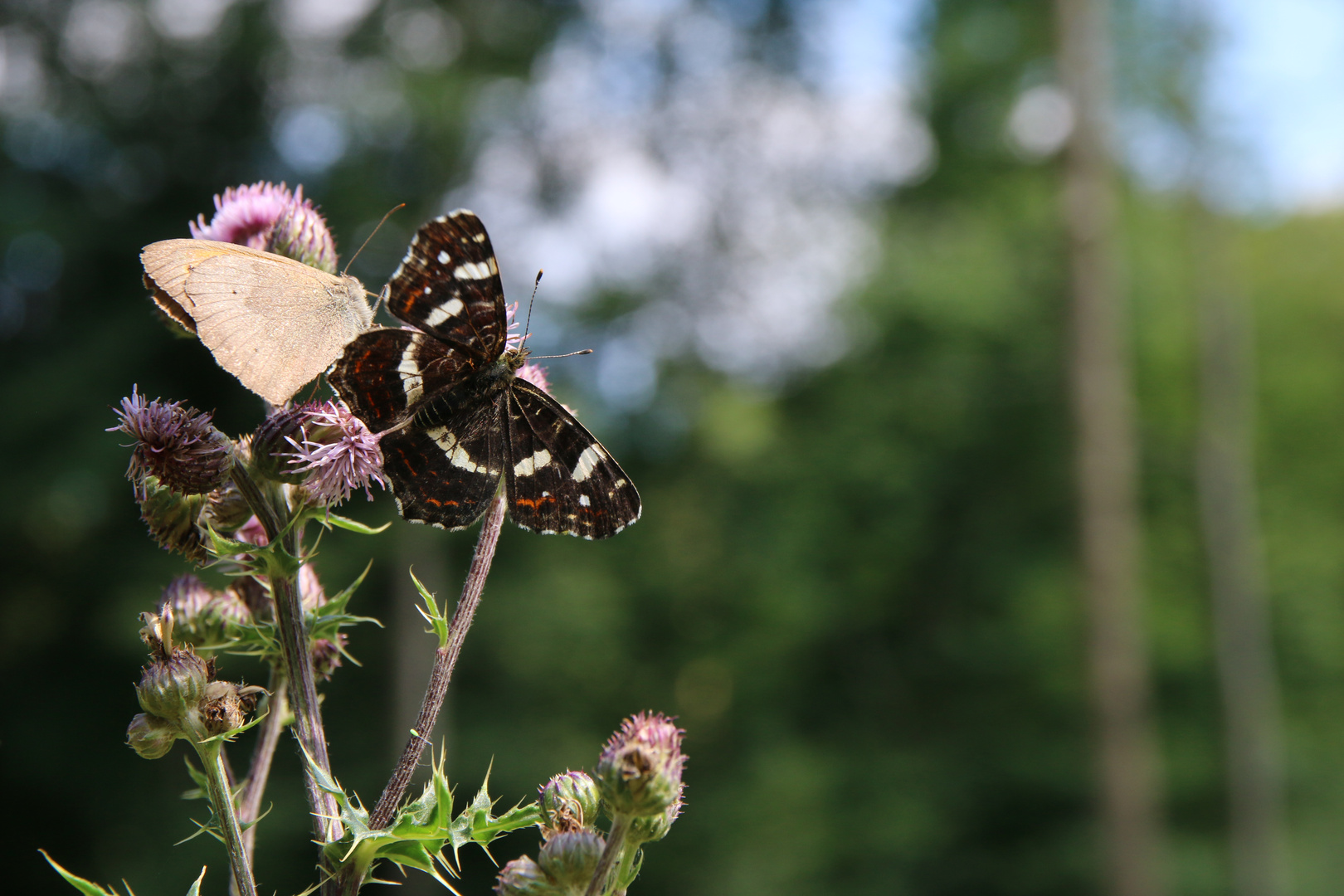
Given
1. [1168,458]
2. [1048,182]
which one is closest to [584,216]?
[1048,182]

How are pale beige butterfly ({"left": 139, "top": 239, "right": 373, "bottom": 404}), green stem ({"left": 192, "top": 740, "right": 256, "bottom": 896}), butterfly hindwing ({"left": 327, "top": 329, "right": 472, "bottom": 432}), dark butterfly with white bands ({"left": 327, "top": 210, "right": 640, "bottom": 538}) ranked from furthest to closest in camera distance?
dark butterfly with white bands ({"left": 327, "top": 210, "right": 640, "bottom": 538}) < butterfly hindwing ({"left": 327, "top": 329, "right": 472, "bottom": 432}) < pale beige butterfly ({"left": 139, "top": 239, "right": 373, "bottom": 404}) < green stem ({"left": 192, "top": 740, "right": 256, "bottom": 896})

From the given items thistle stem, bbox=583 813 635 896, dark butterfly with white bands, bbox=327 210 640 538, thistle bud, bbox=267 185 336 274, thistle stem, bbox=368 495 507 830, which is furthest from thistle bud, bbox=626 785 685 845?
thistle bud, bbox=267 185 336 274

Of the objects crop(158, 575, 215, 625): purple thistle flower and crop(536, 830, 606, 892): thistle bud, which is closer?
crop(536, 830, 606, 892): thistle bud

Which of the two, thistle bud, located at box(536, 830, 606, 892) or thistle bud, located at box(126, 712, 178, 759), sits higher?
thistle bud, located at box(536, 830, 606, 892)

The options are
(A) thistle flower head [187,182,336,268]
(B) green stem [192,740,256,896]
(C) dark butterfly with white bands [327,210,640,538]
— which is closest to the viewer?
(B) green stem [192,740,256,896]

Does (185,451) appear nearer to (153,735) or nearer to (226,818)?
(153,735)

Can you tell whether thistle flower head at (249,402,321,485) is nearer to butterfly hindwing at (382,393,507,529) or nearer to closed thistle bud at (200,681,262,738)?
butterfly hindwing at (382,393,507,529)

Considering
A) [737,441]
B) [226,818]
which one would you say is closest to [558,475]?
[226,818]

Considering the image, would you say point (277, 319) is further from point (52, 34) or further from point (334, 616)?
point (52, 34)
